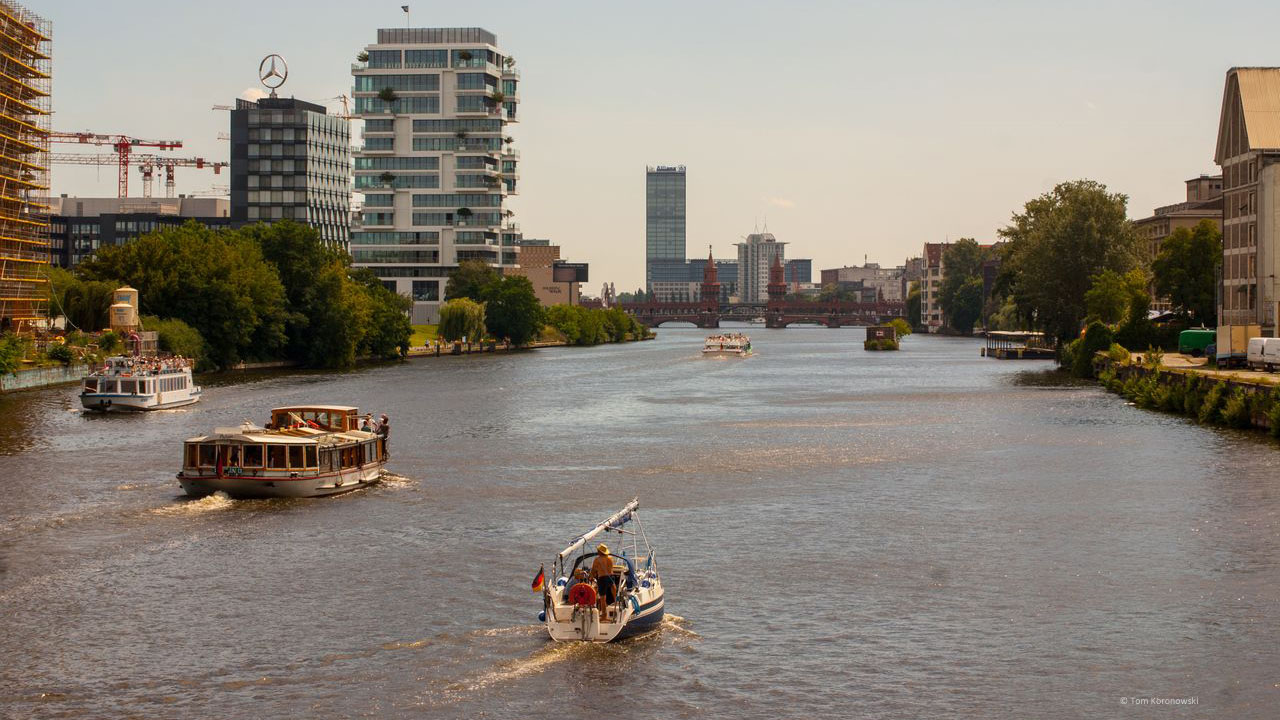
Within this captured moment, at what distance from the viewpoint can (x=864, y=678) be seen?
118 feet

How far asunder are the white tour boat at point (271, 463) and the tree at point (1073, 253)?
120 m

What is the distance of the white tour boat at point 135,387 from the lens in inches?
4023

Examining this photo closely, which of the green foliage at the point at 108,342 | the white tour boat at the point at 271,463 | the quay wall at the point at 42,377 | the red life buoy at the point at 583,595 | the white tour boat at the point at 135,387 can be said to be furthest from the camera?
the green foliage at the point at 108,342

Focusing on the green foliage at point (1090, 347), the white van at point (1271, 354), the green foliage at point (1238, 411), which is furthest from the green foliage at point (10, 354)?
the green foliage at point (1090, 347)

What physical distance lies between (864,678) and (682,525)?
20369mm

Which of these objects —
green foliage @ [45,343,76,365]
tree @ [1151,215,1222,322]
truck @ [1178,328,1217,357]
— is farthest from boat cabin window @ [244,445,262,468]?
tree @ [1151,215,1222,322]

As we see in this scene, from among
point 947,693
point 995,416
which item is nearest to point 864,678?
point 947,693

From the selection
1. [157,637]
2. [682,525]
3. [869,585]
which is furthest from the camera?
[682,525]

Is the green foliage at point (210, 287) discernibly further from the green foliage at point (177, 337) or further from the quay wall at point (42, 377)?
the quay wall at point (42, 377)

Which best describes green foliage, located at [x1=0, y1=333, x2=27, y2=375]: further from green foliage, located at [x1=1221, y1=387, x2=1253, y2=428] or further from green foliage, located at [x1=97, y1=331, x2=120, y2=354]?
green foliage, located at [x1=1221, y1=387, x2=1253, y2=428]

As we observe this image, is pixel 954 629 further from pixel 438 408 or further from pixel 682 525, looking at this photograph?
pixel 438 408

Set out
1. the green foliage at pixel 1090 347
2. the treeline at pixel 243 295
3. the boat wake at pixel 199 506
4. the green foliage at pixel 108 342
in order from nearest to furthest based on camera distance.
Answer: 1. the boat wake at pixel 199 506
2. the green foliage at pixel 108 342
3. the treeline at pixel 243 295
4. the green foliage at pixel 1090 347

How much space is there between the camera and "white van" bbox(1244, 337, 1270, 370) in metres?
104

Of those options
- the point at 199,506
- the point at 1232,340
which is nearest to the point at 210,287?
the point at 199,506
